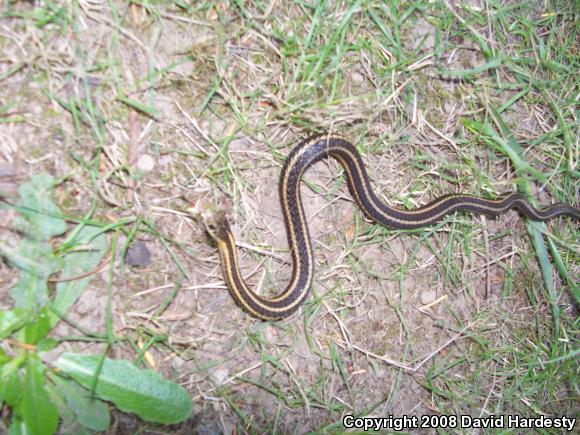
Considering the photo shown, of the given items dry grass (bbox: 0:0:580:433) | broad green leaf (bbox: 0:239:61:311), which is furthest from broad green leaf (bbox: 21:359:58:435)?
broad green leaf (bbox: 0:239:61:311)

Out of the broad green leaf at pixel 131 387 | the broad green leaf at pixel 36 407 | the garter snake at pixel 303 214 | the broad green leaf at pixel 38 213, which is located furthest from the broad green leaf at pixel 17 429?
the garter snake at pixel 303 214

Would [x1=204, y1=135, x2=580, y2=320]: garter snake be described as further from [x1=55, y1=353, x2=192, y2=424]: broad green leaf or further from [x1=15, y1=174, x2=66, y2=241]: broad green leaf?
[x1=15, y1=174, x2=66, y2=241]: broad green leaf

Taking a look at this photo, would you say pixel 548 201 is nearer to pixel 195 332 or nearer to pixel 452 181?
pixel 452 181

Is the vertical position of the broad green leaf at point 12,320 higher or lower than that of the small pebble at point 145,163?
lower


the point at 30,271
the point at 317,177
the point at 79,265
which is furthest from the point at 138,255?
the point at 317,177

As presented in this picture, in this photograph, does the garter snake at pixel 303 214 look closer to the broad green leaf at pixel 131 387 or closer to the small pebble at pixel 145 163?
the small pebble at pixel 145 163

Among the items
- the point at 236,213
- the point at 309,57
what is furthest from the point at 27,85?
the point at 309,57
